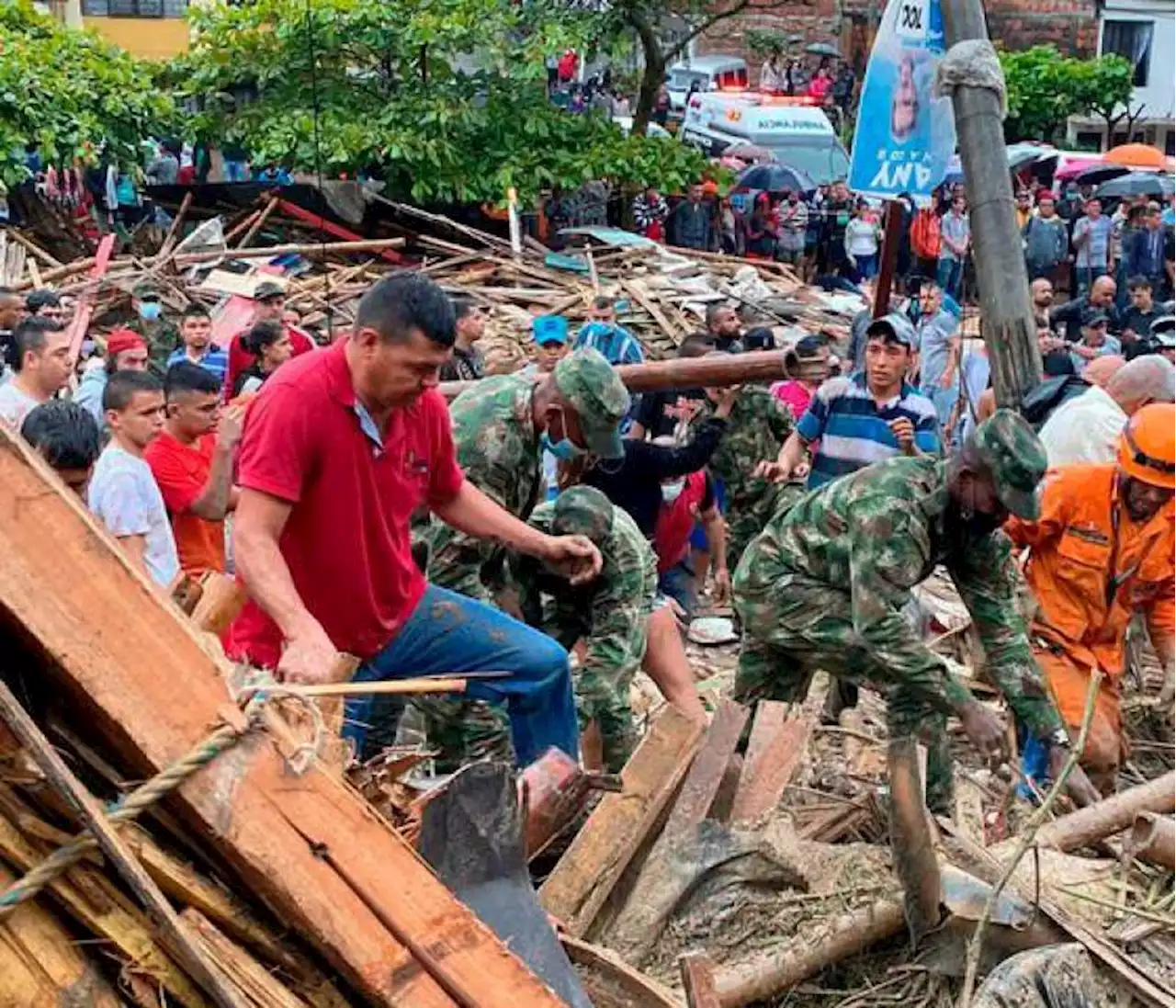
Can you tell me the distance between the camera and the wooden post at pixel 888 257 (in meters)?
9.89

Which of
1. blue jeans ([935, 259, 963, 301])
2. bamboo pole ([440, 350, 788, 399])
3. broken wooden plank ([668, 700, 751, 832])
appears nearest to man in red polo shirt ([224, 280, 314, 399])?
bamboo pole ([440, 350, 788, 399])

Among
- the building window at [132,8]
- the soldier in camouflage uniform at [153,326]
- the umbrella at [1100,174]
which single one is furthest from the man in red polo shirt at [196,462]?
the building window at [132,8]

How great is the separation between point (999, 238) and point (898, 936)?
148 inches

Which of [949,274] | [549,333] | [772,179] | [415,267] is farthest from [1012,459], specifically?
[772,179]

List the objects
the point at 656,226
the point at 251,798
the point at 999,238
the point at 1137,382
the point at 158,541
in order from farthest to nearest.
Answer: the point at 656,226 → the point at 1137,382 → the point at 999,238 → the point at 158,541 → the point at 251,798

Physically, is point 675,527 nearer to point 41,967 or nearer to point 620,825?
point 620,825

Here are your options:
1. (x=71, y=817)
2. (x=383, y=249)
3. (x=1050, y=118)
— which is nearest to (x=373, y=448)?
(x=71, y=817)

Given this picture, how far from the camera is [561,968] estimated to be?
9.29ft

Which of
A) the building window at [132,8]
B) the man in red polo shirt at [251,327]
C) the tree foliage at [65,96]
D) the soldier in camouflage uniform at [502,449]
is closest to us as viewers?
the soldier in camouflage uniform at [502,449]

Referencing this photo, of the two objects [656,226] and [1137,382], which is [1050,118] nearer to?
[656,226]

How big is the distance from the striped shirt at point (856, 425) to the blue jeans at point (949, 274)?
1212 cm

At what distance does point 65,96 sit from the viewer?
17062 millimetres

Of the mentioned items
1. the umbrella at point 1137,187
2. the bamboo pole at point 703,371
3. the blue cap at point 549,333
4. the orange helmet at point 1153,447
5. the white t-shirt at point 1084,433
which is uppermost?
the orange helmet at point 1153,447

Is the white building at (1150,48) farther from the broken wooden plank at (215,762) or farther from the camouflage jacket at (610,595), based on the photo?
the broken wooden plank at (215,762)
